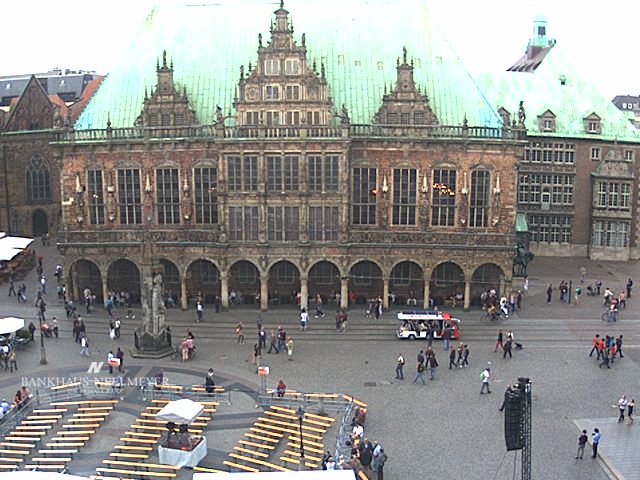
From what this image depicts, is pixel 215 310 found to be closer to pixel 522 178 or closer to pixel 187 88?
pixel 187 88

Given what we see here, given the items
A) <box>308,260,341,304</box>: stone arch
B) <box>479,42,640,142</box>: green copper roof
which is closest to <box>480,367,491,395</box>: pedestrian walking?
<box>308,260,341,304</box>: stone arch

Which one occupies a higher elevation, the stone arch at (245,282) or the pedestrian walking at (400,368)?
the stone arch at (245,282)

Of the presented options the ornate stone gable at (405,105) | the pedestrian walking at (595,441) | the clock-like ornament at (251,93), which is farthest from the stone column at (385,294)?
the pedestrian walking at (595,441)

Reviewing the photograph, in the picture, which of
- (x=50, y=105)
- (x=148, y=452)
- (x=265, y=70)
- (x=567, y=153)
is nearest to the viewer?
(x=148, y=452)

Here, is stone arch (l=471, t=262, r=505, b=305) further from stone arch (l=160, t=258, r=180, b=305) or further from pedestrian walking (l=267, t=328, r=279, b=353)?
stone arch (l=160, t=258, r=180, b=305)

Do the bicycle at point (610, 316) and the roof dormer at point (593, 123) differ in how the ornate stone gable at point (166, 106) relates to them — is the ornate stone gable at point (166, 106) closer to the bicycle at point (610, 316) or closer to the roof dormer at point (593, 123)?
the bicycle at point (610, 316)

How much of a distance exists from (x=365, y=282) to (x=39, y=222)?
138 feet

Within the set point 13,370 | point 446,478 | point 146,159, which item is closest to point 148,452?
point 446,478

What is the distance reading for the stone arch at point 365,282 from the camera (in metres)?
58.5

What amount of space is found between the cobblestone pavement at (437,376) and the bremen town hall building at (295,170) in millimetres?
4055

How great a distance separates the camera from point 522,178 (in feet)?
253

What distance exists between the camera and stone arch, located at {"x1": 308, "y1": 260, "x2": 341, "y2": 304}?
5825 centimetres

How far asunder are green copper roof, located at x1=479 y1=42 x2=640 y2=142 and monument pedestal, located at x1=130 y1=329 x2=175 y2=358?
43.5m

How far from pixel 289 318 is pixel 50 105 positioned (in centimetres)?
4225
